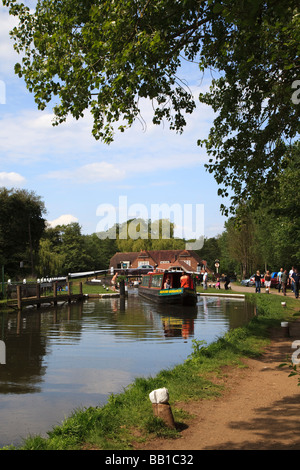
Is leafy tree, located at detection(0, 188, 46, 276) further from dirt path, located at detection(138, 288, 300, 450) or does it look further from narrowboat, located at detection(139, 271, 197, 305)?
dirt path, located at detection(138, 288, 300, 450)

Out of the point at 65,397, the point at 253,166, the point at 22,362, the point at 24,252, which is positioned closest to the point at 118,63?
the point at 253,166

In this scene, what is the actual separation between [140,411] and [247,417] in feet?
4.91

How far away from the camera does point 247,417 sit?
6.36 metres

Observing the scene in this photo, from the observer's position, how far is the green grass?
5.61 m

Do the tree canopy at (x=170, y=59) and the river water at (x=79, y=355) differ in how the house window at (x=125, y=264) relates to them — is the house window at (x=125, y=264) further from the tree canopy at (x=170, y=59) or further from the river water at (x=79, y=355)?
the tree canopy at (x=170, y=59)

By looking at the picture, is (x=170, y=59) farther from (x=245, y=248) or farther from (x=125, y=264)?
(x=125, y=264)

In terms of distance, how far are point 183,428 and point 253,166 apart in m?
8.12

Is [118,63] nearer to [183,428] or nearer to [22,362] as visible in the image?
[183,428]

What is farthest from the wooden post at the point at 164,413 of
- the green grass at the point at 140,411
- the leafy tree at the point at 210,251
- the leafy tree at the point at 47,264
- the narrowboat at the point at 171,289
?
the leafy tree at the point at 210,251

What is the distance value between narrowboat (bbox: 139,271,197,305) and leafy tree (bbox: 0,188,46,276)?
63.1ft

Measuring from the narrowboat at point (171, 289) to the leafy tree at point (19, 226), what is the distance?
19.2 m

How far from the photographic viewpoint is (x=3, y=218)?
53719 mm

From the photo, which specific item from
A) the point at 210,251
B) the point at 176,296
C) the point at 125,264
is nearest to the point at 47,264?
the point at 125,264

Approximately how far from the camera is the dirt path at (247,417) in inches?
211
